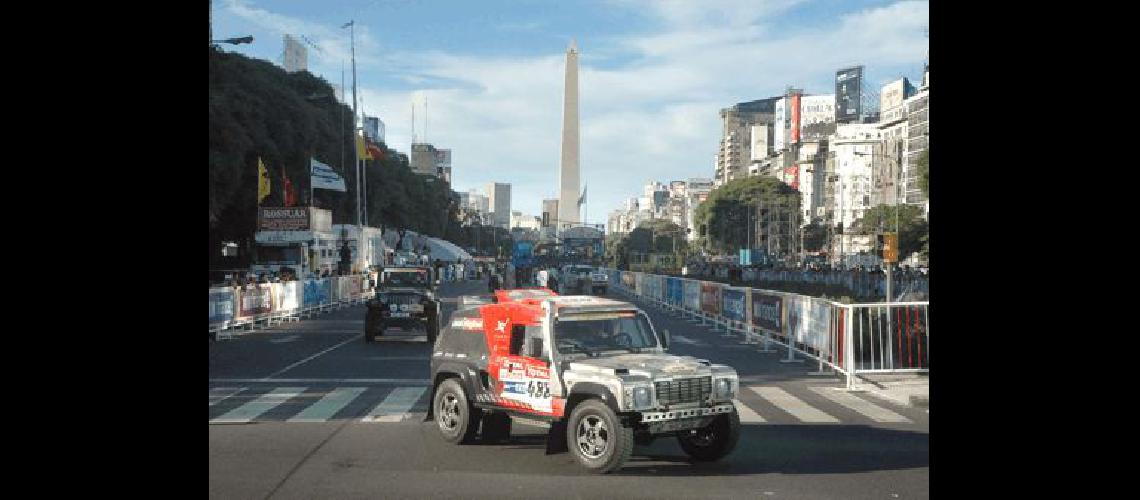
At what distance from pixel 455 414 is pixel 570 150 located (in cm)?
10243

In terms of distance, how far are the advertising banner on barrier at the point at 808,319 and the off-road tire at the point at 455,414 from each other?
33.0 feet

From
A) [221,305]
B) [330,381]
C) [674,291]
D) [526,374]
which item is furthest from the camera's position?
[674,291]

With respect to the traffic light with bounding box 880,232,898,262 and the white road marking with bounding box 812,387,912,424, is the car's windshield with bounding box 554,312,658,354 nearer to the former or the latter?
the white road marking with bounding box 812,387,912,424

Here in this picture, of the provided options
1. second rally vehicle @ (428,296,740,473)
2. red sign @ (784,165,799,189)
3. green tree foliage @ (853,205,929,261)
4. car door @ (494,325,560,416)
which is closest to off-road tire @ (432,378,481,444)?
second rally vehicle @ (428,296,740,473)

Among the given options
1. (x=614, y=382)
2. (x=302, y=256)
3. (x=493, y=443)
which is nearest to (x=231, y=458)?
(x=493, y=443)

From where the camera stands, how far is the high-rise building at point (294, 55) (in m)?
139

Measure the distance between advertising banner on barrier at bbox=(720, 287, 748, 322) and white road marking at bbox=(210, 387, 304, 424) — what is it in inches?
586

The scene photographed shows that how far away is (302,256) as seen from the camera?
183 feet

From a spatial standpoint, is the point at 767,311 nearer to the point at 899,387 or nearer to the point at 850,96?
the point at 899,387

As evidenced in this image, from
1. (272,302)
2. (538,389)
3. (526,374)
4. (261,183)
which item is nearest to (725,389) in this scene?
(538,389)

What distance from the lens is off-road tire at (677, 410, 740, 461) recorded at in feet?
35.0

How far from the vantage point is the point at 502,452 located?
11508 mm
